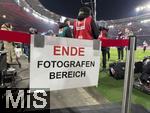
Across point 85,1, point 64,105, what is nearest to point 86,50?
point 64,105

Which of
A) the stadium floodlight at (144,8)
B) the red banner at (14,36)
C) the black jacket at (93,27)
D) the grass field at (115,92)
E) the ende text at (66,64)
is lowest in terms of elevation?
the grass field at (115,92)

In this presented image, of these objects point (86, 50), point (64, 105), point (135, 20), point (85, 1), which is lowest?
point (64, 105)

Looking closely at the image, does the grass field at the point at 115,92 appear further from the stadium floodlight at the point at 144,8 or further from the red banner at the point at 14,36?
the stadium floodlight at the point at 144,8

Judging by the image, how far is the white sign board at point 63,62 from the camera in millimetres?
1953

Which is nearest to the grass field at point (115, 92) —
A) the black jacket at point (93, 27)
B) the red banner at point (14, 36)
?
the black jacket at point (93, 27)

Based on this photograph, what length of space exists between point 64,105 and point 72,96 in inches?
20.8

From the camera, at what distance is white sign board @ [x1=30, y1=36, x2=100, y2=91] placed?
1.95 m

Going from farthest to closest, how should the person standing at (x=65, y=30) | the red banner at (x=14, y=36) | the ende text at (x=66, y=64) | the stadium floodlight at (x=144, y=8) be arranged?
the stadium floodlight at (x=144, y=8), the person standing at (x=65, y=30), the ende text at (x=66, y=64), the red banner at (x=14, y=36)

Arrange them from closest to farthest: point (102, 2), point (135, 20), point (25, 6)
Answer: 1. point (102, 2)
2. point (135, 20)
3. point (25, 6)

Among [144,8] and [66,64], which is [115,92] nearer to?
[66,64]

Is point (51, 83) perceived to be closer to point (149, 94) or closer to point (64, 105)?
point (64, 105)

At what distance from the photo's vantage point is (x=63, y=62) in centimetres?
209

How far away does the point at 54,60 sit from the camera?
80.4 inches

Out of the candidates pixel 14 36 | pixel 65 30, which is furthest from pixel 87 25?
pixel 14 36
